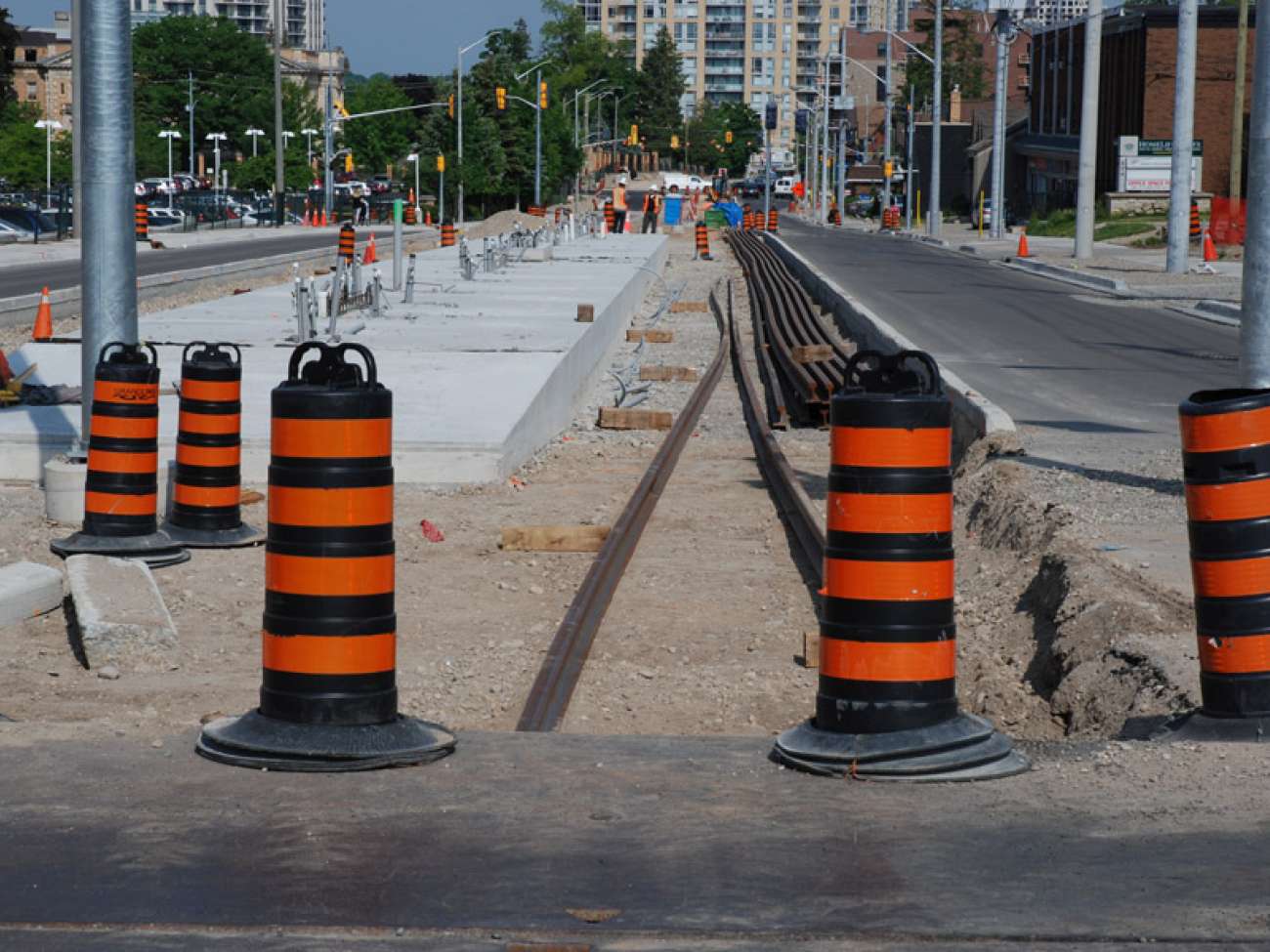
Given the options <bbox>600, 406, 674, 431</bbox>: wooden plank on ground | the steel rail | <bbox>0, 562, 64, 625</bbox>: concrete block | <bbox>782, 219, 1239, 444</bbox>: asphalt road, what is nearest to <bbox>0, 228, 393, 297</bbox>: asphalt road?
<bbox>782, 219, 1239, 444</bbox>: asphalt road

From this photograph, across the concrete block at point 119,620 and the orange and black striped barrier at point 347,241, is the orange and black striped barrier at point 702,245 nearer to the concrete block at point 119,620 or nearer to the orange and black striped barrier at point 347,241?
the orange and black striped barrier at point 347,241

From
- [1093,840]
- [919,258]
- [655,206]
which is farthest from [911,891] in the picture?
[655,206]

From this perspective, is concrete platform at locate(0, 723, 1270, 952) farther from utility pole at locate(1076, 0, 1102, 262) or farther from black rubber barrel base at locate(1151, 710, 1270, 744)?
utility pole at locate(1076, 0, 1102, 262)

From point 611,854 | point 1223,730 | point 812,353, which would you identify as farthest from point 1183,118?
point 611,854

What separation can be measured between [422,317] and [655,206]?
4973cm

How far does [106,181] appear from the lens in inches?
468

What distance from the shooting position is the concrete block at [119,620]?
340 inches

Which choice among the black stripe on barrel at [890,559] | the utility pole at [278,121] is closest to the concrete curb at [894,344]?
the black stripe on barrel at [890,559]

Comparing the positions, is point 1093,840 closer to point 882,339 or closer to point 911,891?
point 911,891

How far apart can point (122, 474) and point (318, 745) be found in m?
5.32

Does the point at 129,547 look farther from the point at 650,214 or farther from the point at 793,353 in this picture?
the point at 650,214

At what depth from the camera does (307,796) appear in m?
5.67

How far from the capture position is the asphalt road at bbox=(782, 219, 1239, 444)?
59.9 feet

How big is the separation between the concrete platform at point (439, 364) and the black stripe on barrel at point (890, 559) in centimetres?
799
